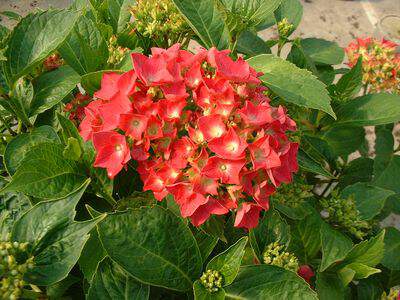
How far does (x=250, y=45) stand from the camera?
1.35 meters

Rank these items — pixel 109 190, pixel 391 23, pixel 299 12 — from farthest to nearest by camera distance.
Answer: pixel 391 23 → pixel 299 12 → pixel 109 190

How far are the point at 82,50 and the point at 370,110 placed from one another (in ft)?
2.73

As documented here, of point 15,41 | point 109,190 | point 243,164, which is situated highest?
point 15,41

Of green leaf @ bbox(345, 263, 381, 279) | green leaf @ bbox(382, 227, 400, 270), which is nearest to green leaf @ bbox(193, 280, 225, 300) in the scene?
green leaf @ bbox(345, 263, 381, 279)

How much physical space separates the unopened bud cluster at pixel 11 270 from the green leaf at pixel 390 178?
1078 mm

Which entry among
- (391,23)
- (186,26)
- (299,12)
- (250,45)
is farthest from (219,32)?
(391,23)

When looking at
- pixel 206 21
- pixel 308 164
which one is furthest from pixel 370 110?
pixel 206 21

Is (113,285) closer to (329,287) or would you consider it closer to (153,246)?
(153,246)

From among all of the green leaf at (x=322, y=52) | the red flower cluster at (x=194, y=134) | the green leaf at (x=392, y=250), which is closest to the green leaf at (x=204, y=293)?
the red flower cluster at (x=194, y=134)

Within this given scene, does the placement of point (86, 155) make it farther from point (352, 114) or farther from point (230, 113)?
point (352, 114)

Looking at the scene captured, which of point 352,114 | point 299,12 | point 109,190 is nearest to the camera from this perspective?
point 109,190

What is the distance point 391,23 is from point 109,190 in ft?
10.6

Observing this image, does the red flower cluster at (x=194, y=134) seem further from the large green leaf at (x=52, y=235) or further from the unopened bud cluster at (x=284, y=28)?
the unopened bud cluster at (x=284, y=28)

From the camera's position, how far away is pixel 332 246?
3.58 feet
